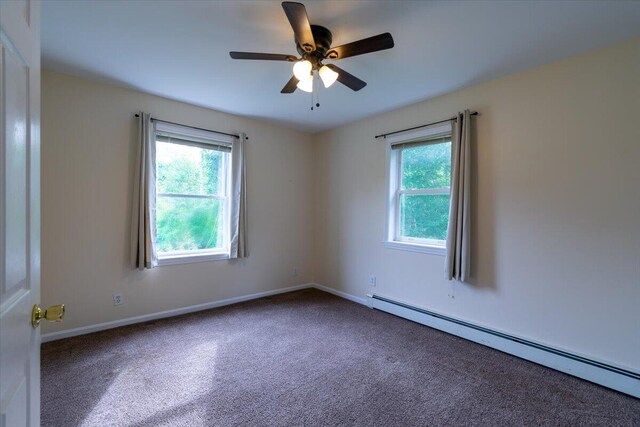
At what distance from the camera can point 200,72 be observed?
2725 millimetres

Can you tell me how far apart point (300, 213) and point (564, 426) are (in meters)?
3.62

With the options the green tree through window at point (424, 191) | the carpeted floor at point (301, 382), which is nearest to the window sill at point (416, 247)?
the green tree through window at point (424, 191)

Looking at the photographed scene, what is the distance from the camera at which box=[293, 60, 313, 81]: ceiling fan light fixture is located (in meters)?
1.96

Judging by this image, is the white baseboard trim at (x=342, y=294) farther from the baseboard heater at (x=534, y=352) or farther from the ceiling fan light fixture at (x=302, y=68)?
the ceiling fan light fixture at (x=302, y=68)

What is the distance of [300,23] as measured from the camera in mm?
1628

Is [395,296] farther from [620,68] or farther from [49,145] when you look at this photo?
[49,145]

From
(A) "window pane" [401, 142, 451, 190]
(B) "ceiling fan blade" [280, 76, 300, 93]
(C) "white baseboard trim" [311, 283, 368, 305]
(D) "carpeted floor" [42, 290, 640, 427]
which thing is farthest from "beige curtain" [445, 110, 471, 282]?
(B) "ceiling fan blade" [280, 76, 300, 93]

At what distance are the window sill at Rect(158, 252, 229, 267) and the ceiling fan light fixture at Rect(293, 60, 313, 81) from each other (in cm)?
255

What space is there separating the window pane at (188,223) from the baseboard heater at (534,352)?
8.20 ft

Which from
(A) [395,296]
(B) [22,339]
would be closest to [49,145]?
(B) [22,339]

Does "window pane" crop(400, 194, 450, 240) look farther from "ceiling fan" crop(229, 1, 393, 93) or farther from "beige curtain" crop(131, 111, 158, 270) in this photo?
"beige curtain" crop(131, 111, 158, 270)

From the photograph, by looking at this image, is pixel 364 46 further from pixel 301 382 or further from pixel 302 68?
pixel 301 382

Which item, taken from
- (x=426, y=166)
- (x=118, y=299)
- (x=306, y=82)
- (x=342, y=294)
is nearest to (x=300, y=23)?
(x=306, y=82)

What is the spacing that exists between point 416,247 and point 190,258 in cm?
268
